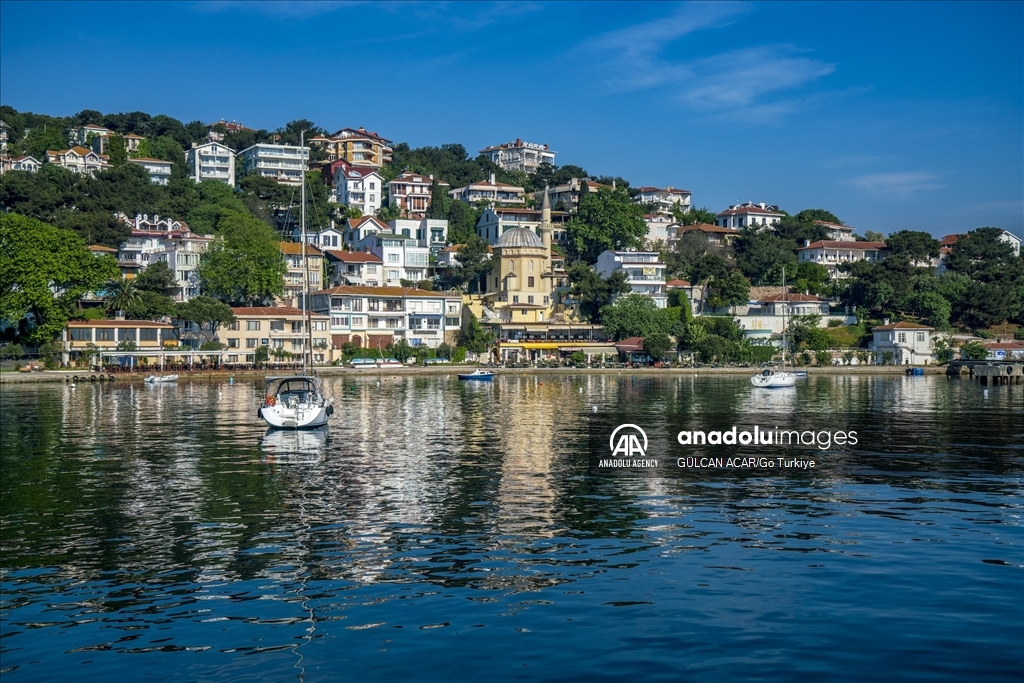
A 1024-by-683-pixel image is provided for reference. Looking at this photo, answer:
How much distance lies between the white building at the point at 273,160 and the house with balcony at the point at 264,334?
230 feet

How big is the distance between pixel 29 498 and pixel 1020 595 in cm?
2577

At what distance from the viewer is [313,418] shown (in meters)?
44.5

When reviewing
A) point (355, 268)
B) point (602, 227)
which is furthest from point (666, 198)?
point (355, 268)

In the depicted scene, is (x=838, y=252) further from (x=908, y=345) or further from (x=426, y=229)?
(x=426, y=229)

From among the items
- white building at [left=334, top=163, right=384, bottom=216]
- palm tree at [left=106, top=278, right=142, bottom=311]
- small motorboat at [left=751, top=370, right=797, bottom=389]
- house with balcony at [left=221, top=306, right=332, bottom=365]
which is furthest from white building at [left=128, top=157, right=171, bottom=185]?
small motorboat at [left=751, top=370, right=797, bottom=389]

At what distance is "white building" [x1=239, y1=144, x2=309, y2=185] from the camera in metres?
171

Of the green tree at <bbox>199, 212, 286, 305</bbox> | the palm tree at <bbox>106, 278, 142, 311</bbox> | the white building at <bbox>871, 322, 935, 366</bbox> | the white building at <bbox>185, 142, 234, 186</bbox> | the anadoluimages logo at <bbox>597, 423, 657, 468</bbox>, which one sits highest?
the white building at <bbox>185, 142, 234, 186</bbox>

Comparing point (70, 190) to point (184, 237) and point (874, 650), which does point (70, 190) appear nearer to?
point (184, 237)

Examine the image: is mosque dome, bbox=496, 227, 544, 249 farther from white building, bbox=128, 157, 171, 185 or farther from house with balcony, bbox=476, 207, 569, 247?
white building, bbox=128, 157, 171, 185

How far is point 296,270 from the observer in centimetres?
11875

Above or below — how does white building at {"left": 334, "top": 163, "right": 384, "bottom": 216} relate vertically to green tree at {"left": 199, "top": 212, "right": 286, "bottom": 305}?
above

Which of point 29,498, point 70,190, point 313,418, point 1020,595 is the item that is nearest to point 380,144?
point 70,190

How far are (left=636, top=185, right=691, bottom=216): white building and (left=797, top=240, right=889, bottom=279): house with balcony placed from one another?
37.2 metres

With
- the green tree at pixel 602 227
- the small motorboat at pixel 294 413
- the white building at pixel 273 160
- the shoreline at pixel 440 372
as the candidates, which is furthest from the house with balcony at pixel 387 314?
the white building at pixel 273 160
